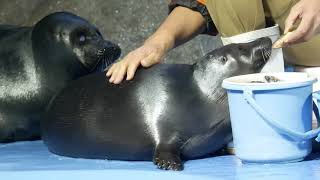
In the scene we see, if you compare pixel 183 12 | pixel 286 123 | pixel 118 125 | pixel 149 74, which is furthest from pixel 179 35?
pixel 286 123

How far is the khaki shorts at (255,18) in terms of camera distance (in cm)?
325

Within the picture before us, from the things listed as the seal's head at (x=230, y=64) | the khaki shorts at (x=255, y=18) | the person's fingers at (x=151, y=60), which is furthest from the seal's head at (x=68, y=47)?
the seal's head at (x=230, y=64)

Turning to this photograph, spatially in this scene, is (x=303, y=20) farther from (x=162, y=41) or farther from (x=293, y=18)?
(x=162, y=41)

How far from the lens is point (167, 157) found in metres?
2.84

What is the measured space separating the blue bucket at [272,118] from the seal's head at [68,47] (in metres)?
1.22

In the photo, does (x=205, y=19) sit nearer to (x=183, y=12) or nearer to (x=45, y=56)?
(x=183, y=12)

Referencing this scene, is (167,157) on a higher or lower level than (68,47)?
lower

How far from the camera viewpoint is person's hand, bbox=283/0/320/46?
109 inches

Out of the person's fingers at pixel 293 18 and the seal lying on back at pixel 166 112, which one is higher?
the person's fingers at pixel 293 18

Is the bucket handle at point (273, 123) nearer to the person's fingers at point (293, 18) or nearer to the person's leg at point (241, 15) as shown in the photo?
the person's fingers at point (293, 18)

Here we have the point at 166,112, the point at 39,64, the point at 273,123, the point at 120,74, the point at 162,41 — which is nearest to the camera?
the point at 273,123

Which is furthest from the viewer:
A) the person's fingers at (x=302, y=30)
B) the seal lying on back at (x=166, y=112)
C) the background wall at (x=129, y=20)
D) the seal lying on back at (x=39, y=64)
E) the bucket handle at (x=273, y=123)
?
the background wall at (x=129, y=20)

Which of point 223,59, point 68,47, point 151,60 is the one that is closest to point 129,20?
point 68,47

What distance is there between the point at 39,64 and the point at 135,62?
77 centimetres
